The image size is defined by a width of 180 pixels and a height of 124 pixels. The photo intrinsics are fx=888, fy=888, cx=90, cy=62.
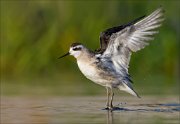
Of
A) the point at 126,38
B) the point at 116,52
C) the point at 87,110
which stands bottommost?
the point at 87,110

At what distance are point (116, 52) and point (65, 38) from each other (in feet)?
19.3

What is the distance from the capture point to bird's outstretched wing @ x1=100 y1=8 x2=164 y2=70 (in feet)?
47.2

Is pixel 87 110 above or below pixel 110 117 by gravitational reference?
above

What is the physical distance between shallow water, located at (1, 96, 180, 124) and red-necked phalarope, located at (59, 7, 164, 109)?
1.45 ft

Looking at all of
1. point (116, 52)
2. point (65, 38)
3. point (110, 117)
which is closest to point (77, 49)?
point (116, 52)

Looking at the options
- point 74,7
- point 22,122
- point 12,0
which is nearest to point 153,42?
point 74,7

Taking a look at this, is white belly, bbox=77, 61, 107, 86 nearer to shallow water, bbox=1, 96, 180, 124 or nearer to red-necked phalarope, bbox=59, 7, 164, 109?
red-necked phalarope, bbox=59, 7, 164, 109

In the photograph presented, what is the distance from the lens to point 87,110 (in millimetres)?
13711

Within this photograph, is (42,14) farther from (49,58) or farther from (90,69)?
(90,69)

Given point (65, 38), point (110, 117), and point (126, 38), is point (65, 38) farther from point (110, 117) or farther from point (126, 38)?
point (110, 117)

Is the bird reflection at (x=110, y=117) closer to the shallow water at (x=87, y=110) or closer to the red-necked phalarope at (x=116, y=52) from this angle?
the shallow water at (x=87, y=110)

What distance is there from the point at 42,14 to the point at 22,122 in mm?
8913

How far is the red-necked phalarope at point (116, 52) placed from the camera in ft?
A: 47.3

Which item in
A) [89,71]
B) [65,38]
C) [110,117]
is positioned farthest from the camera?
[65,38]
